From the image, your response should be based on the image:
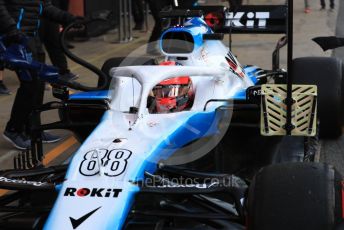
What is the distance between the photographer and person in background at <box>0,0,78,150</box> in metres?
5.00

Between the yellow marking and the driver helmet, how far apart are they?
1530mm

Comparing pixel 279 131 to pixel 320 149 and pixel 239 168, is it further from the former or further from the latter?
pixel 320 149

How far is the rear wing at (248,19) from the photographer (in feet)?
18.1

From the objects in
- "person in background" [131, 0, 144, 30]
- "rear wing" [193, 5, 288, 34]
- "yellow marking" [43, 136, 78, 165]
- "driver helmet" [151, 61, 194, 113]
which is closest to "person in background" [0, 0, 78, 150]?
"yellow marking" [43, 136, 78, 165]

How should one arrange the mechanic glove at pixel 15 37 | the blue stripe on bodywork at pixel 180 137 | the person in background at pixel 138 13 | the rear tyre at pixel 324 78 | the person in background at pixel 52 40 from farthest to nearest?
the person in background at pixel 138 13, the person in background at pixel 52 40, the mechanic glove at pixel 15 37, the rear tyre at pixel 324 78, the blue stripe on bodywork at pixel 180 137

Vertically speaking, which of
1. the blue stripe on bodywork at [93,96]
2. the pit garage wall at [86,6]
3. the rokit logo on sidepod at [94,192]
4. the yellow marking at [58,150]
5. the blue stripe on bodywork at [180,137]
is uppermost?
the pit garage wall at [86,6]

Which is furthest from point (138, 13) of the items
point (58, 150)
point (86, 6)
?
point (58, 150)

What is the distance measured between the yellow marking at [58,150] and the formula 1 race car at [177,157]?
724 millimetres

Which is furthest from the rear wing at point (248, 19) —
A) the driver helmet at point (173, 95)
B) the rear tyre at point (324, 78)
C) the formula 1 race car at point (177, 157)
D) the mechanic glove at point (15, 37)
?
the driver helmet at point (173, 95)

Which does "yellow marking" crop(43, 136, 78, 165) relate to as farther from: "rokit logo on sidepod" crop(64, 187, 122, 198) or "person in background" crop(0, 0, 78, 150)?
"rokit logo on sidepod" crop(64, 187, 122, 198)

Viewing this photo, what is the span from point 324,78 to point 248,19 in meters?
1.15

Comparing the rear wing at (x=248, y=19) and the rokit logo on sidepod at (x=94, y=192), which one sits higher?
the rear wing at (x=248, y=19)

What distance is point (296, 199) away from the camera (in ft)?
8.54

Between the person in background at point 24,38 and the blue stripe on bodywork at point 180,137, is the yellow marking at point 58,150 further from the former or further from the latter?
the blue stripe on bodywork at point 180,137
